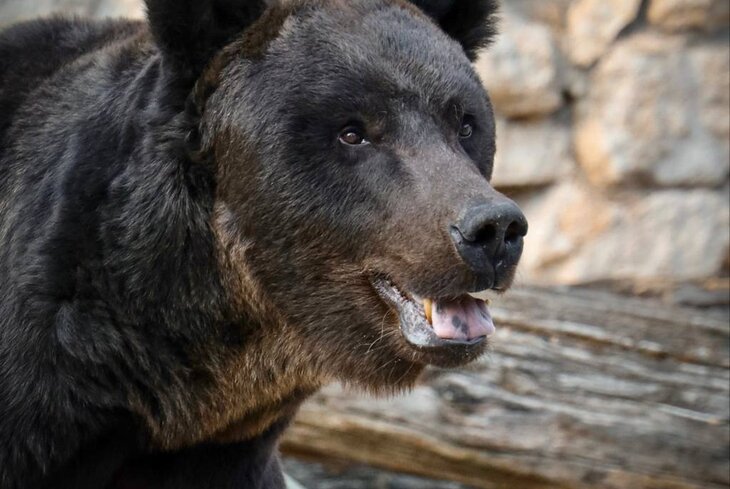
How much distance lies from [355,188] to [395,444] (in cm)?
274

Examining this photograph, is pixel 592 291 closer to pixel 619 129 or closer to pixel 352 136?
pixel 619 129

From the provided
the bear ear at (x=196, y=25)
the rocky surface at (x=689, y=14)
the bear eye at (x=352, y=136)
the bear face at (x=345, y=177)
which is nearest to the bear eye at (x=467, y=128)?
the bear face at (x=345, y=177)

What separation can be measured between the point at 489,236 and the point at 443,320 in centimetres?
32

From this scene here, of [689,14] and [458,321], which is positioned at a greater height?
[689,14]

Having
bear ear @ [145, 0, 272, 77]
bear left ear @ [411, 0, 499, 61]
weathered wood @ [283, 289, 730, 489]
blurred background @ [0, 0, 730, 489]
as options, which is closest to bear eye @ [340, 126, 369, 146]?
bear ear @ [145, 0, 272, 77]

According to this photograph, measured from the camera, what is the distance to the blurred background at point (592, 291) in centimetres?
607

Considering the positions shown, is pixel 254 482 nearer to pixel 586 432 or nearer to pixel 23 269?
pixel 23 269

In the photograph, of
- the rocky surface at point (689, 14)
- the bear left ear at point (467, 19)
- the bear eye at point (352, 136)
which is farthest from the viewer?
the rocky surface at point (689, 14)

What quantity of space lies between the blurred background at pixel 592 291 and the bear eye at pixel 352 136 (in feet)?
5.64

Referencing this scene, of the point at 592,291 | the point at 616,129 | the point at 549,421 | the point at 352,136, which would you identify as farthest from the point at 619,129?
the point at 352,136

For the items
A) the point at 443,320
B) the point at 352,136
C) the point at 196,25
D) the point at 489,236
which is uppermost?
the point at 196,25

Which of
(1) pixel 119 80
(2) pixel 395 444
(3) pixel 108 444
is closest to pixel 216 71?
(1) pixel 119 80

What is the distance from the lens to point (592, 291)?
6758 mm

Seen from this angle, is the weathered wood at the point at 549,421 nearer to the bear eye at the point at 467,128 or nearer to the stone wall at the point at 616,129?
the stone wall at the point at 616,129
